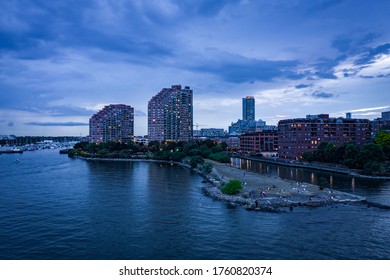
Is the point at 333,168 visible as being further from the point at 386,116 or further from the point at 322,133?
the point at 386,116

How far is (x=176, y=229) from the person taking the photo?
29.6 metres

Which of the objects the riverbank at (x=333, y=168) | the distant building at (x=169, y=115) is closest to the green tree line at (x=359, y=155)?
the riverbank at (x=333, y=168)

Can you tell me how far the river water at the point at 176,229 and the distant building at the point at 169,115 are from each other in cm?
13352

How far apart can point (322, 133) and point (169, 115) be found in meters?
100

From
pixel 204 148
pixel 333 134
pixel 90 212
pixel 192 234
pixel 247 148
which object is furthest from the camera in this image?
pixel 247 148

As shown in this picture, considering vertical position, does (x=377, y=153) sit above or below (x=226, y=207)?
above

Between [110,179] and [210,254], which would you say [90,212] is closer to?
[210,254]

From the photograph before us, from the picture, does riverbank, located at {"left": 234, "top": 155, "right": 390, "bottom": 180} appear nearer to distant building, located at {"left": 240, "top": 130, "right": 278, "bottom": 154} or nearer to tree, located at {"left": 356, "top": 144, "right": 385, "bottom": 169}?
tree, located at {"left": 356, "top": 144, "right": 385, "bottom": 169}

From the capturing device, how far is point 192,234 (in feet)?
91.7

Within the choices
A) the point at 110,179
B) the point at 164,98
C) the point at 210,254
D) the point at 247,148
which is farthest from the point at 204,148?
the point at 210,254

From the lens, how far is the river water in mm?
23984

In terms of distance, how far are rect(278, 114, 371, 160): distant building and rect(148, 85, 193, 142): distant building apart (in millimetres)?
92574

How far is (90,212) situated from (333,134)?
264 ft

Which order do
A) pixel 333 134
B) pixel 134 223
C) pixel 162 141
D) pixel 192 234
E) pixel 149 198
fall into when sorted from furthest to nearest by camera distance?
pixel 162 141, pixel 333 134, pixel 149 198, pixel 134 223, pixel 192 234
